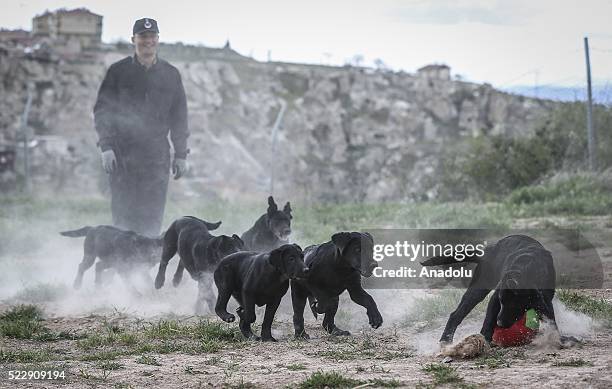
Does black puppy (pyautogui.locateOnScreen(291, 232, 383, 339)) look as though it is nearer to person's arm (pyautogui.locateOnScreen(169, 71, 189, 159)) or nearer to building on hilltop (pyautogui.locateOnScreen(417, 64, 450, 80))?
person's arm (pyautogui.locateOnScreen(169, 71, 189, 159))

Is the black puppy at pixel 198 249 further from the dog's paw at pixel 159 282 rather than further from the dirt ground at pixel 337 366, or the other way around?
the dirt ground at pixel 337 366

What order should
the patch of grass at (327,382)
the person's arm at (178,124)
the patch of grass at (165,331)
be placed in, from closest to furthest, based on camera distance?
the patch of grass at (327,382)
the patch of grass at (165,331)
the person's arm at (178,124)

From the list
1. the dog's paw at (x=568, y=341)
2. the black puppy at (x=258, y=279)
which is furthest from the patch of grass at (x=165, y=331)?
the dog's paw at (x=568, y=341)

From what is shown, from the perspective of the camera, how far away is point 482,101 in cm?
6688

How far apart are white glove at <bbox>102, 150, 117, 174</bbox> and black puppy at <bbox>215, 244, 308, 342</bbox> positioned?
5.37 m

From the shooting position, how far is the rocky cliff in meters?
53.2

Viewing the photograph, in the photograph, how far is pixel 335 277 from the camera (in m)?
9.05

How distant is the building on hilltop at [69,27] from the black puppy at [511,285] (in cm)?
3239

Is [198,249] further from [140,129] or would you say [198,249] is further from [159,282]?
[140,129]

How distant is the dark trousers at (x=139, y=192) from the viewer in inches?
584

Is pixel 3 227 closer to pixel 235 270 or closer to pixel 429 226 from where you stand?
pixel 429 226

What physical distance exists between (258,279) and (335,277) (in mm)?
704

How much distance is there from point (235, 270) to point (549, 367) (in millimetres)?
3392

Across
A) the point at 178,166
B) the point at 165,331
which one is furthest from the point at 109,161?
the point at 165,331
